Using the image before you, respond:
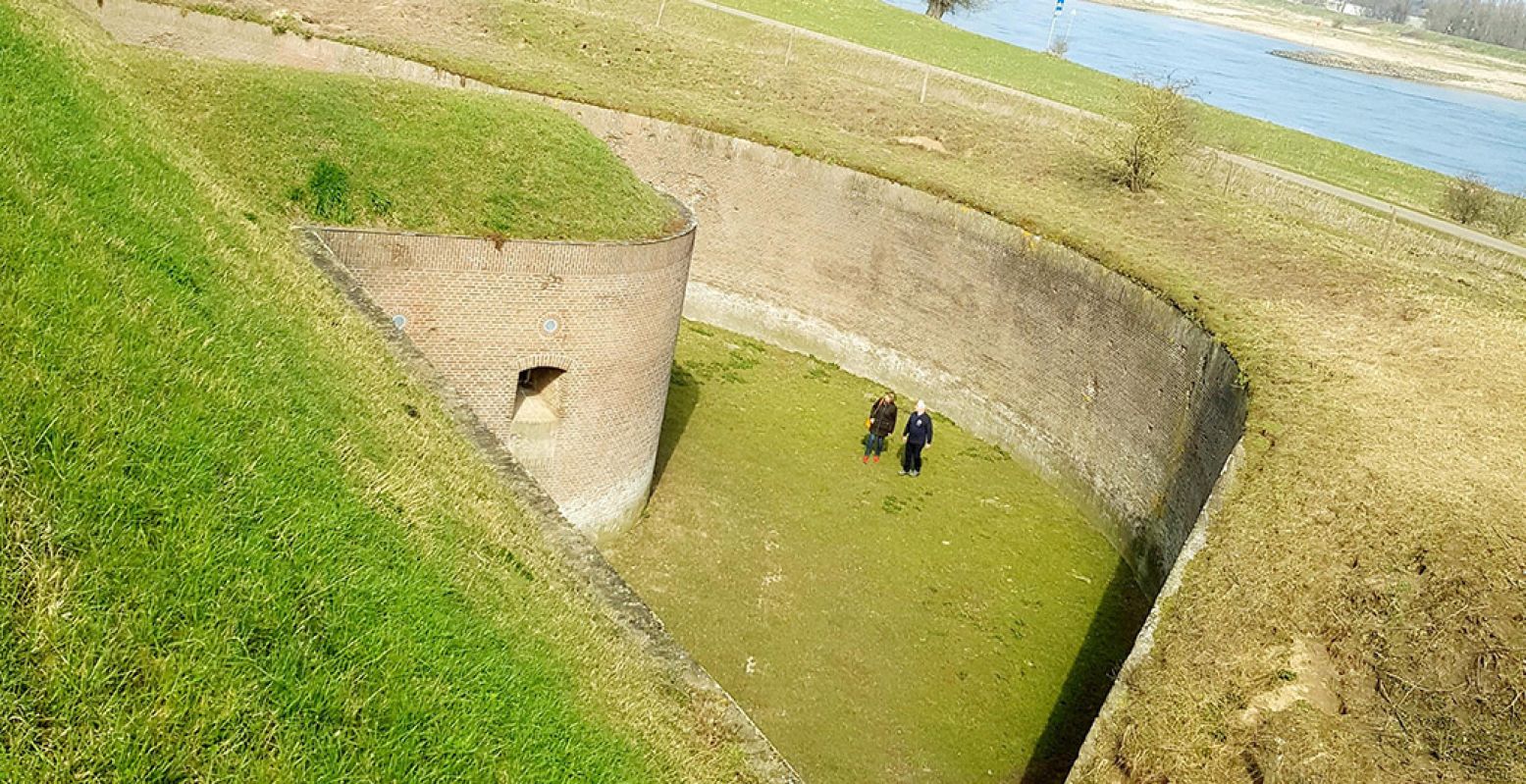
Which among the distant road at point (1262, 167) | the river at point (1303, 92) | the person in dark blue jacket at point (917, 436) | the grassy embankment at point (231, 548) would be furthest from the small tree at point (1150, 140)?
the grassy embankment at point (231, 548)

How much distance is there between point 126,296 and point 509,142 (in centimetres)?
887

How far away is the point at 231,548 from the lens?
14.1 feet

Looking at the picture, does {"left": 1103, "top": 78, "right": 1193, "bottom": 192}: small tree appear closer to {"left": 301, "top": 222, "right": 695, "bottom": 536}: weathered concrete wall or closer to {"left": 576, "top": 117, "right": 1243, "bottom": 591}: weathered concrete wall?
{"left": 576, "top": 117, "right": 1243, "bottom": 591}: weathered concrete wall

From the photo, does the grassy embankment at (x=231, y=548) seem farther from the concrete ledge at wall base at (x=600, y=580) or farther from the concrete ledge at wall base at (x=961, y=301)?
the concrete ledge at wall base at (x=961, y=301)

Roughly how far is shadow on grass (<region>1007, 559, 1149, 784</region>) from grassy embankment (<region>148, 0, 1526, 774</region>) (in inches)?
67.0

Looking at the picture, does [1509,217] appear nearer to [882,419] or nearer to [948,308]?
[948,308]

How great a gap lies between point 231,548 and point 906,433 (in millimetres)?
12886

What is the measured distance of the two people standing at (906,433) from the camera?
636 inches

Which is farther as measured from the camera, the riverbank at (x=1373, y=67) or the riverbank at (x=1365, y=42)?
the riverbank at (x=1365, y=42)

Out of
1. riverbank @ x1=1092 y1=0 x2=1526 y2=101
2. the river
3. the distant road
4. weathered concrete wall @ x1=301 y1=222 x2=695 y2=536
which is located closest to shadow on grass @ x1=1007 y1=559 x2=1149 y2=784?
weathered concrete wall @ x1=301 y1=222 x2=695 y2=536

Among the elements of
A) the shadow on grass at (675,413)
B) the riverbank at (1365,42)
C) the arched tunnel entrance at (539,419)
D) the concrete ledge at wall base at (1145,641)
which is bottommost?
the shadow on grass at (675,413)

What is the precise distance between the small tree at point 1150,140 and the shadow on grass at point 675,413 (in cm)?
992

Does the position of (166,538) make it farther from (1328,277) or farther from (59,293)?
(1328,277)

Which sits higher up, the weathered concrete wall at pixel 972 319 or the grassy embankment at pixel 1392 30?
the grassy embankment at pixel 1392 30
